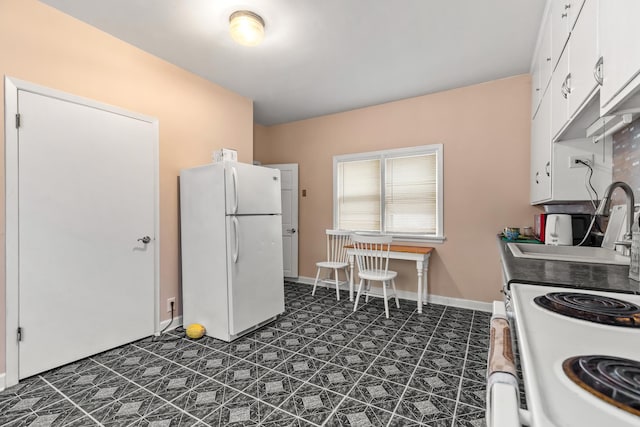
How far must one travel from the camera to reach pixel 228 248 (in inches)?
108

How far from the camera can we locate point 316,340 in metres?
2.77

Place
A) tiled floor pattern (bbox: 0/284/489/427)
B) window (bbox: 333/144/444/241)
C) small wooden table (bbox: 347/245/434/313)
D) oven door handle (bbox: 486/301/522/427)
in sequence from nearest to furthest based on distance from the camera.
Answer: oven door handle (bbox: 486/301/522/427) → tiled floor pattern (bbox: 0/284/489/427) → small wooden table (bbox: 347/245/434/313) → window (bbox: 333/144/444/241)

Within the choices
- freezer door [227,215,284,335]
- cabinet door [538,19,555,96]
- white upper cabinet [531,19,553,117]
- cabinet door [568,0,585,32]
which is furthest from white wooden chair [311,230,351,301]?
cabinet door [568,0,585,32]

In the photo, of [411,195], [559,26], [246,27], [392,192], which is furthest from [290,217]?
[559,26]

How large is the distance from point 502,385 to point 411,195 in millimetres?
3707

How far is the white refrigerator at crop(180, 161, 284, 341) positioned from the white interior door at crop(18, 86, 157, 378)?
1.10 feet

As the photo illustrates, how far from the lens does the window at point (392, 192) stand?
387 centimetres

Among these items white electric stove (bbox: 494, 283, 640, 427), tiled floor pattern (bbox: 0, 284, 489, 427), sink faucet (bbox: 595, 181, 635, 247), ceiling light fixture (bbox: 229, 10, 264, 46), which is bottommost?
tiled floor pattern (bbox: 0, 284, 489, 427)

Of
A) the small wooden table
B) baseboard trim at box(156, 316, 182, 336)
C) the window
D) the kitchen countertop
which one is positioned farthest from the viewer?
the window

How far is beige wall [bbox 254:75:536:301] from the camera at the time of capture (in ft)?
11.0

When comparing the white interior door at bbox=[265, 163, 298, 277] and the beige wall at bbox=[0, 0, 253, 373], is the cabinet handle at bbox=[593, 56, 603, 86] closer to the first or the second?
the beige wall at bbox=[0, 0, 253, 373]

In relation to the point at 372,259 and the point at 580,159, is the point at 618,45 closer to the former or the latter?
the point at 580,159

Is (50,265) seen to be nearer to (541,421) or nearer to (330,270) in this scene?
(541,421)

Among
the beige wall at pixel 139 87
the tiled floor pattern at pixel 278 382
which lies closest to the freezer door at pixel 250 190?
the beige wall at pixel 139 87
